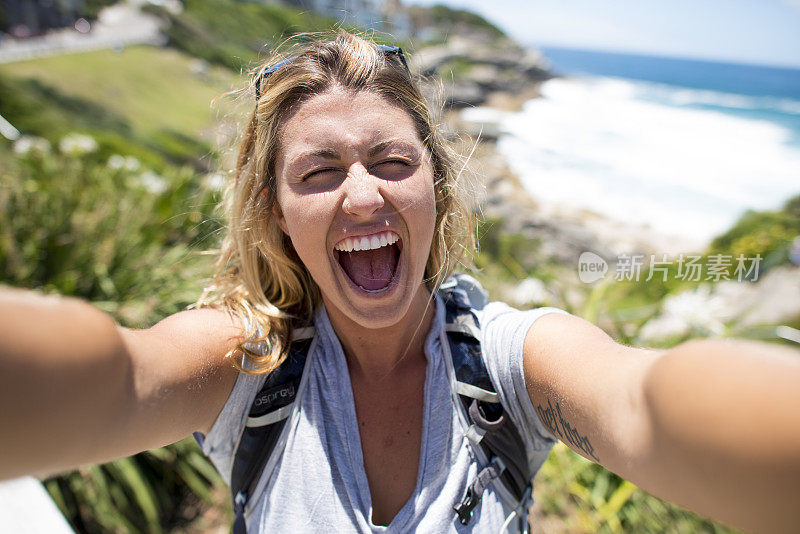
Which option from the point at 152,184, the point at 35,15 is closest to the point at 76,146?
the point at 152,184

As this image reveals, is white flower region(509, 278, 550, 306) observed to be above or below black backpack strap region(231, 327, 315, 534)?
below

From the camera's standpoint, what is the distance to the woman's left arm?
0.72 m

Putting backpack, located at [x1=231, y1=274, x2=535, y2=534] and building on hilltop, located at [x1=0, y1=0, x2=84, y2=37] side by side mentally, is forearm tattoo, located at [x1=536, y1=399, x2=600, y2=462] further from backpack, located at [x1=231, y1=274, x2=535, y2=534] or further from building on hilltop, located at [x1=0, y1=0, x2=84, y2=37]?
building on hilltop, located at [x1=0, y1=0, x2=84, y2=37]

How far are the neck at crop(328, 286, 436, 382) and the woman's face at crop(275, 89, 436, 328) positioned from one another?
0.11 metres

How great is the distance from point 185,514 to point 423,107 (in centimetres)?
321

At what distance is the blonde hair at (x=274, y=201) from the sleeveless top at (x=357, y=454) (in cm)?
20

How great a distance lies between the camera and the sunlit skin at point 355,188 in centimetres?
153

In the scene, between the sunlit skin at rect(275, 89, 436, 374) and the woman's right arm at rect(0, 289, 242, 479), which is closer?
the woman's right arm at rect(0, 289, 242, 479)

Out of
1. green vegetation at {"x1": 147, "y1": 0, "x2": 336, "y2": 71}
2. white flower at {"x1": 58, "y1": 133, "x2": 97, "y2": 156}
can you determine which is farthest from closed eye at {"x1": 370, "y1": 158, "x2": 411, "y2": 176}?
green vegetation at {"x1": 147, "y1": 0, "x2": 336, "y2": 71}

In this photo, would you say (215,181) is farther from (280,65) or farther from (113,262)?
(280,65)

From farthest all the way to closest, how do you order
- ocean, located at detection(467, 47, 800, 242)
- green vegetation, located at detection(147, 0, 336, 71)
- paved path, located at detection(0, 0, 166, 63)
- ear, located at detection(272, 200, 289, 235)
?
1. green vegetation, located at detection(147, 0, 336, 71)
2. ocean, located at detection(467, 47, 800, 242)
3. paved path, located at detection(0, 0, 166, 63)
4. ear, located at detection(272, 200, 289, 235)

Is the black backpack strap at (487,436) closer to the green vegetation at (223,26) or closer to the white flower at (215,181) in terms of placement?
the white flower at (215,181)

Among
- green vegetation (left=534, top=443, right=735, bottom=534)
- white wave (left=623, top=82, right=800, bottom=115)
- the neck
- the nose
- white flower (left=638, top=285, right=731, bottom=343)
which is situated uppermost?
the nose

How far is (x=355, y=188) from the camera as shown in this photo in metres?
1.50
